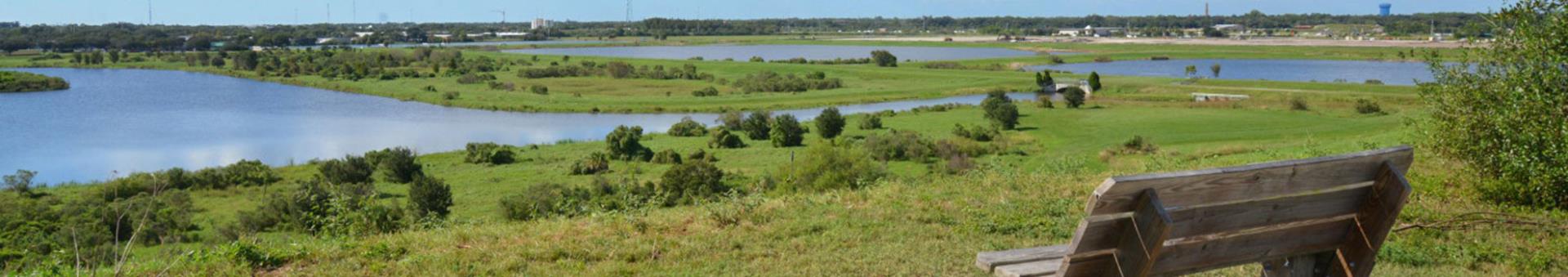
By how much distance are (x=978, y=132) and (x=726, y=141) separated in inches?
336

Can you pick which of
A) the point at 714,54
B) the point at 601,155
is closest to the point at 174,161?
the point at 601,155

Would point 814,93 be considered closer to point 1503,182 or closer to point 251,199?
point 251,199

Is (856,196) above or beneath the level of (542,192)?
above

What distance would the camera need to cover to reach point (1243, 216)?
3641 mm

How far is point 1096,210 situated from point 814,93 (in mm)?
65181

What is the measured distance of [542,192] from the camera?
2536 cm


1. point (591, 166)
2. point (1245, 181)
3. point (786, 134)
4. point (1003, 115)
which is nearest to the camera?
point (1245, 181)

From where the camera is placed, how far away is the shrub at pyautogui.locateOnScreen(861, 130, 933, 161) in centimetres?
3403

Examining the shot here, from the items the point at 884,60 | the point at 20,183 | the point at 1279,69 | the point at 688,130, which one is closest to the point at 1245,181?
the point at 20,183

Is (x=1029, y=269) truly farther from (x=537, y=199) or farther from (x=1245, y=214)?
(x=537, y=199)

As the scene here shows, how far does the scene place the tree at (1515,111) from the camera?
8.45 meters

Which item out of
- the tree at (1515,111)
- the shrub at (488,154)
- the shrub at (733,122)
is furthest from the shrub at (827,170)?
the shrub at (733,122)

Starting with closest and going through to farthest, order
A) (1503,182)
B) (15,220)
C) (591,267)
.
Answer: (591,267) < (1503,182) < (15,220)

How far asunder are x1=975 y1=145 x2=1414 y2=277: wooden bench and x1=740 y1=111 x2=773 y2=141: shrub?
37.1 m
